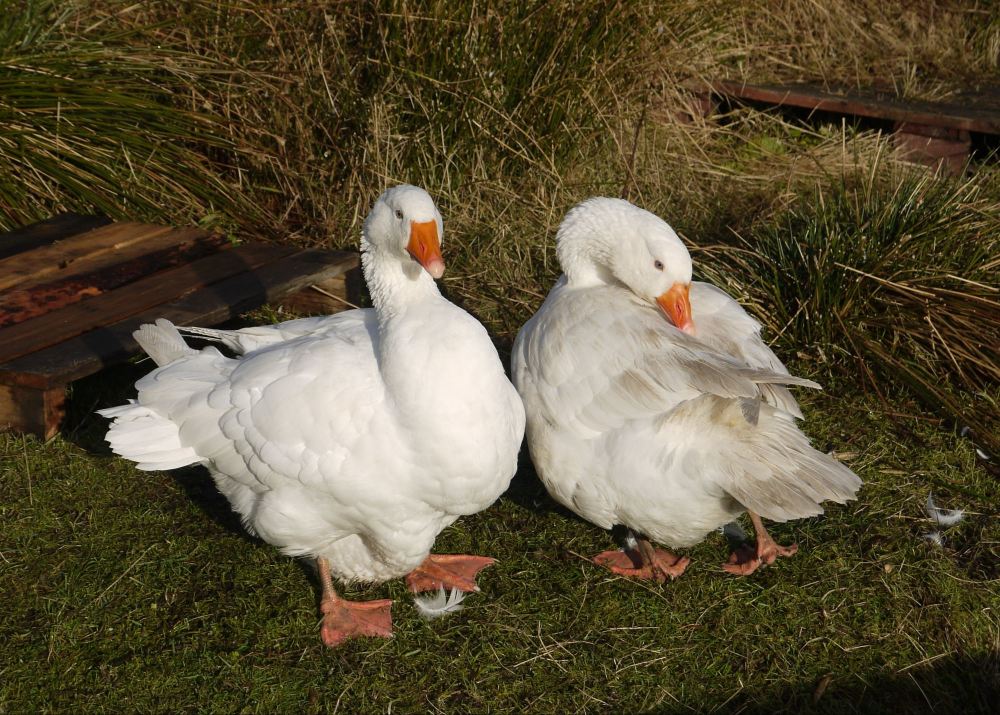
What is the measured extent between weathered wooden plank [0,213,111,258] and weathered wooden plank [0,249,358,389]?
1.01m

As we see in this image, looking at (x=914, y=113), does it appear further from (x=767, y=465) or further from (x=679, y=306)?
(x=767, y=465)

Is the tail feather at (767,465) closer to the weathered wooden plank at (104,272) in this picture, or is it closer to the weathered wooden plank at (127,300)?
the weathered wooden plank at (127,300)

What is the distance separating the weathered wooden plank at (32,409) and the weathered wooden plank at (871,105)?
4.68 m

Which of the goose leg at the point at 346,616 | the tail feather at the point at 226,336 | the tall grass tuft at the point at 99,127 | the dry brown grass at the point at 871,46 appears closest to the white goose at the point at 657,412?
the goose leg at the point at 346,616

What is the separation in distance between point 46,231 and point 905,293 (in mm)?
4393

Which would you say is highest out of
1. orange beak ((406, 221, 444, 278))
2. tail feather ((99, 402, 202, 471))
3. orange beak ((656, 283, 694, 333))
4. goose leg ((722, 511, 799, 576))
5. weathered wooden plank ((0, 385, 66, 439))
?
orange beak ((406, 221, 444, 278))


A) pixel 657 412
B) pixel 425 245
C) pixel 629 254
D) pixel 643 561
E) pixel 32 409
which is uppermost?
pixel 425 245

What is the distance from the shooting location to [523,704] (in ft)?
10.2

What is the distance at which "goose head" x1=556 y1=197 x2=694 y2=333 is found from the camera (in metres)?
3.72

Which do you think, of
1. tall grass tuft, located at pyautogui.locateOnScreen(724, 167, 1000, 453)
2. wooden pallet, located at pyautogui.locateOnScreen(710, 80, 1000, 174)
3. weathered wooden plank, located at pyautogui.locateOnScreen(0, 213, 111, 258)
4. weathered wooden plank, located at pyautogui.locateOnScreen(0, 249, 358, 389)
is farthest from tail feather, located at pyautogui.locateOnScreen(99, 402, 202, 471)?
wooden pallet, located at pyautogui.locateOnScreen(710, 80, 1000, 174)

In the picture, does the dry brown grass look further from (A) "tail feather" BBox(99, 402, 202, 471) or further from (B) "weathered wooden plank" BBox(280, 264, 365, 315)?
(A) "tail feather" BBox(99, 402, 202, 471)

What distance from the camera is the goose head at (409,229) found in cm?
316

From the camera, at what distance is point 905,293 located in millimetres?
4617

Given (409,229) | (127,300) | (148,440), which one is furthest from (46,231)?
(409,229)
